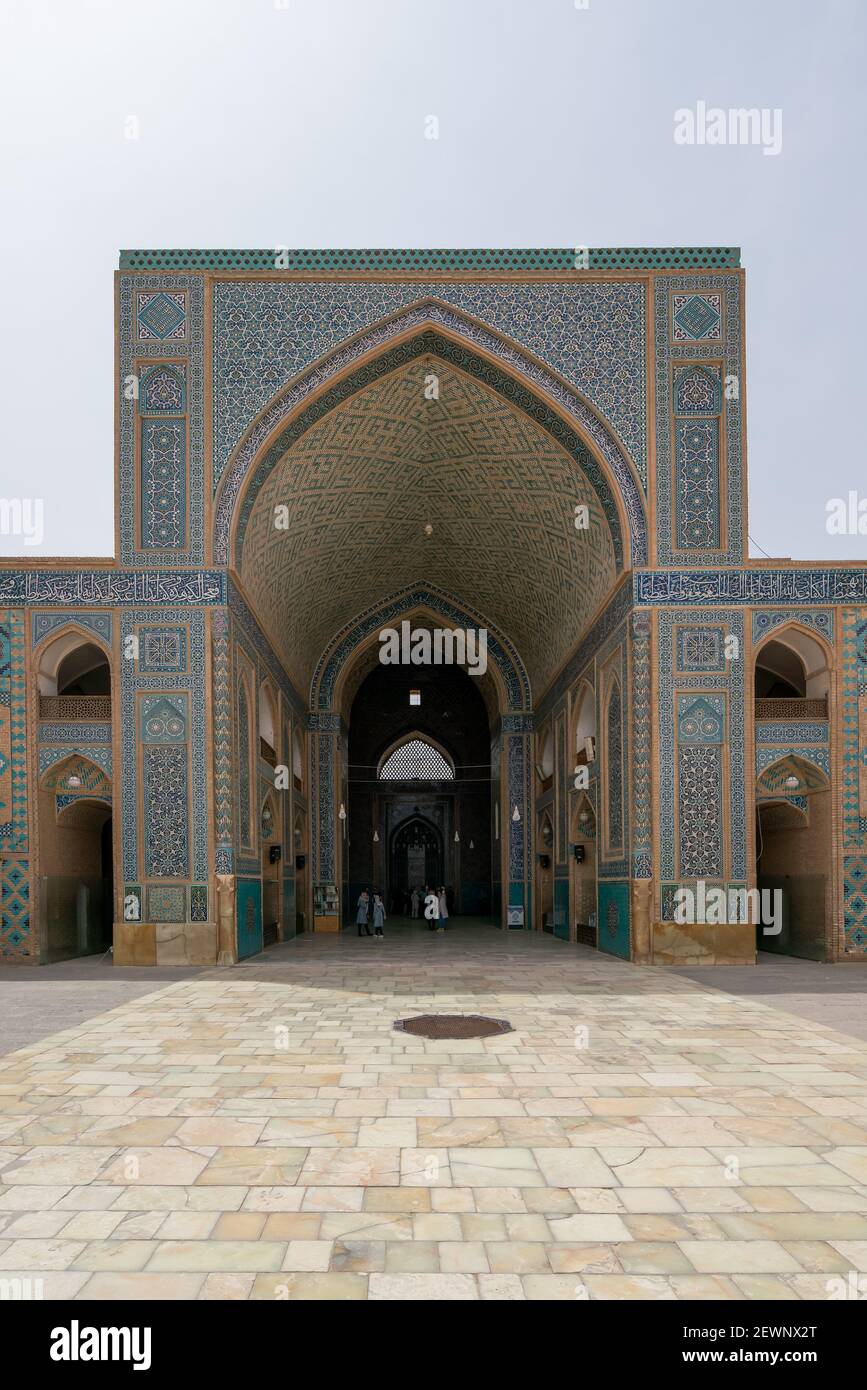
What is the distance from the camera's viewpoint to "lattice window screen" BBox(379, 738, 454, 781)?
27547mm

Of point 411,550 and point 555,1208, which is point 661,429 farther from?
point 555,1208

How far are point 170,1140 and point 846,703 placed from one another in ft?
31.8

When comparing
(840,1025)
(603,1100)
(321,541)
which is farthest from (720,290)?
(603,1100)

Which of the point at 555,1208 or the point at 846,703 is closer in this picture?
the point at 555,1208

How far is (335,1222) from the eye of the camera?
10.9ft

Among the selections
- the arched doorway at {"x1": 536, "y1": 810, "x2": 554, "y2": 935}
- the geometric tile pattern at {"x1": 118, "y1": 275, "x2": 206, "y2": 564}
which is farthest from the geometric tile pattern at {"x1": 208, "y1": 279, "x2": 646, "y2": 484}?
the arched doorway at {"x1": 536, "y1": 810, "x2": 554, "y2": 935}

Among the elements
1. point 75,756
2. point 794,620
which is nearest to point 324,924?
point 75,756

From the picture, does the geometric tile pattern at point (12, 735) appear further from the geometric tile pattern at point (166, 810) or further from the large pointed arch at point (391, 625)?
the large pointed arch at point (391, 625)

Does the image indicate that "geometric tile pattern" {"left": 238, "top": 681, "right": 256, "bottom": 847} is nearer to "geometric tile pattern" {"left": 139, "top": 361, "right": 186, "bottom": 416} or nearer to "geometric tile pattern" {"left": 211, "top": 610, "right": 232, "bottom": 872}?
"geometric tile pattern" {"left": 211, "top": 610, "right": 232, "bottom": 872}

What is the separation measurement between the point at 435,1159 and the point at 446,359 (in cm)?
1062

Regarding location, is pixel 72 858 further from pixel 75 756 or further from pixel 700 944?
pixel 700 944

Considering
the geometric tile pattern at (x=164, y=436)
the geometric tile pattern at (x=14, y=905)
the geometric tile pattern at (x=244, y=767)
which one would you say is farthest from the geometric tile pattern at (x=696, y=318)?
the geometric tile pattern at (x=14, y=905)

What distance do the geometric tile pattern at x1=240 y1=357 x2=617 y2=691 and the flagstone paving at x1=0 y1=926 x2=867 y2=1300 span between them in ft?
24.1

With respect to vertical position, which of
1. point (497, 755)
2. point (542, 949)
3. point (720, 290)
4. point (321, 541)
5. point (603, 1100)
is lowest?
point (542, 949)
